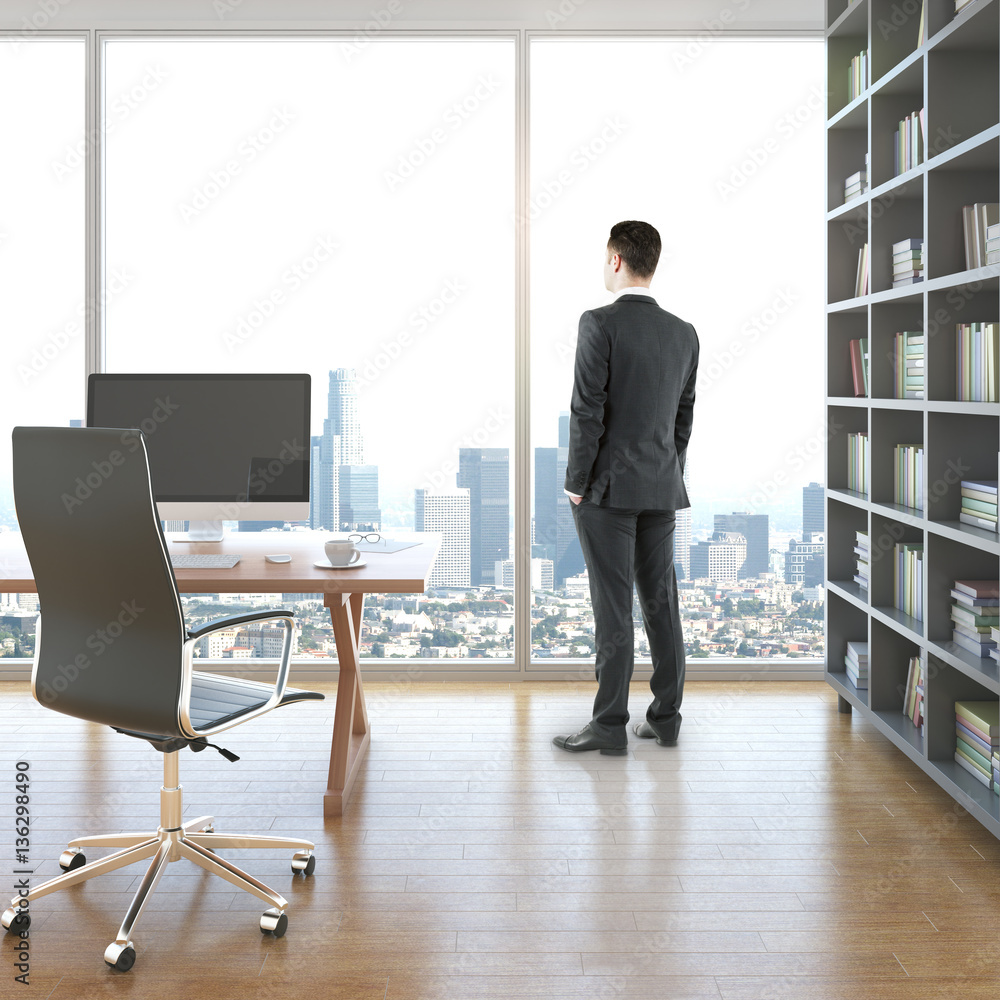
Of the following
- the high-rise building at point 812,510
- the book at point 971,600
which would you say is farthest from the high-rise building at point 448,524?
the book at point 971,600

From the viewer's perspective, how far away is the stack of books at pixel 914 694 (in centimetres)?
300

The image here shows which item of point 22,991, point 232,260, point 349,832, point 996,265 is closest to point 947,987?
point 349,832

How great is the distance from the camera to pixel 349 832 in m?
2.57

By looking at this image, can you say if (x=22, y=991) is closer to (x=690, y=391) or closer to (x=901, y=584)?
(x=690, y=391)

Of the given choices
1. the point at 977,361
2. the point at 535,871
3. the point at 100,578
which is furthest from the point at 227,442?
the point at 977,361

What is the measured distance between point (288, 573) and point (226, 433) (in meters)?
0.71

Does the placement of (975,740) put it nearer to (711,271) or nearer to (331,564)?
(331,564)

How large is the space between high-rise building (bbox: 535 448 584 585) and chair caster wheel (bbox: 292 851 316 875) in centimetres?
203

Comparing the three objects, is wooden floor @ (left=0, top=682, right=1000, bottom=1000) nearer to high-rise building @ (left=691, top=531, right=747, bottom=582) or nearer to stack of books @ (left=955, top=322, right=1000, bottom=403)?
high-rise building @ (left=691, top=531, right=747, bottom=582)

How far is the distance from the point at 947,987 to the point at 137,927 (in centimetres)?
174

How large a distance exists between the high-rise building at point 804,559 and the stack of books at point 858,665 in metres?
0.62

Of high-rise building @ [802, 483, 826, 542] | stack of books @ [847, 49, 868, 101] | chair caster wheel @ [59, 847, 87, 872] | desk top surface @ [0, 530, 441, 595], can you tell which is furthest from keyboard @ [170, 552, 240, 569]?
stack of books @ [847, 49, 868, 101]

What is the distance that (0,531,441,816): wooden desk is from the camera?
2512mm

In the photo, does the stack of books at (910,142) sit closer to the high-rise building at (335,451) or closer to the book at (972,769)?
the book at (972,769)
